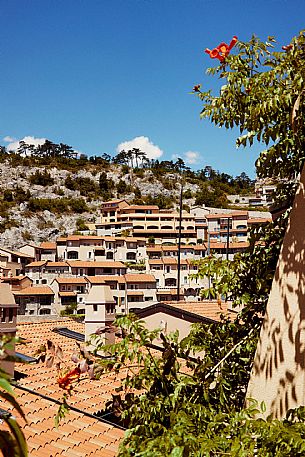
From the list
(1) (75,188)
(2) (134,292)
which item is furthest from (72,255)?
(1) (75,188)

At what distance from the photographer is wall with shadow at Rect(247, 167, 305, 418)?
2.43m

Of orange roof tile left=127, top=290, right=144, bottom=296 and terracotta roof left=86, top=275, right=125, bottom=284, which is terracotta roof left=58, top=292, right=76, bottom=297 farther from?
orange roof tile left=127, top=290, right=144, bottom=296

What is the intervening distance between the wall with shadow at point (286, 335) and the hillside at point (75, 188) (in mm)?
70676

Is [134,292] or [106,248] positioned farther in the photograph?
[106,248]

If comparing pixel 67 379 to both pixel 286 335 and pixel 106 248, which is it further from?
pixel 106 248

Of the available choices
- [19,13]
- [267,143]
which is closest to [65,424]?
[267,143]

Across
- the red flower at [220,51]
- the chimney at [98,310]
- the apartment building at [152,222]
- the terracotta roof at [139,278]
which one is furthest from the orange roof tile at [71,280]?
the red flower at [220,51]

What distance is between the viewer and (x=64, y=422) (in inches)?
179

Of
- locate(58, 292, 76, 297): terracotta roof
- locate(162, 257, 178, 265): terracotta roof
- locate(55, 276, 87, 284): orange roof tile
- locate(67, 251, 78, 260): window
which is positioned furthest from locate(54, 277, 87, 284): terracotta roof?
locate(67, 251, 78, 260): window

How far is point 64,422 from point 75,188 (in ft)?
283

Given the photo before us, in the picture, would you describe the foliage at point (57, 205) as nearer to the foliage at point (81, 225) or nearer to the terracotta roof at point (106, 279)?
the foliage at point (81, 225)

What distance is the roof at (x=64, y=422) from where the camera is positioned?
402cm

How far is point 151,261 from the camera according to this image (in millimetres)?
52969

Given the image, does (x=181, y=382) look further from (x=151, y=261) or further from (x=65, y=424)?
(x=151, y=261)
